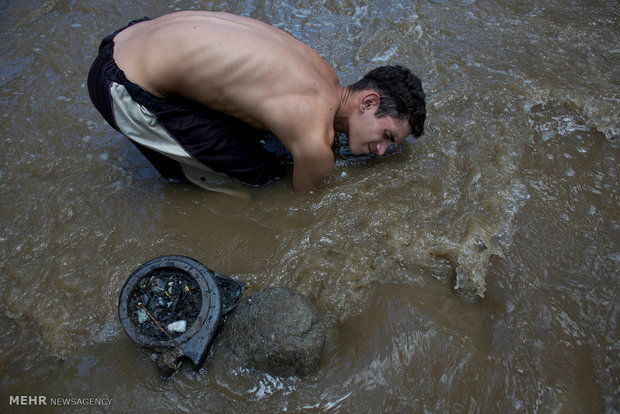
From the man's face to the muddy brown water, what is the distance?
0.89 feet

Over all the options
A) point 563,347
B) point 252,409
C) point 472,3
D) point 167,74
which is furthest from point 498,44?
point 252,409

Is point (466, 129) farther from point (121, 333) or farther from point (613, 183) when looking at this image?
point (121, 333)

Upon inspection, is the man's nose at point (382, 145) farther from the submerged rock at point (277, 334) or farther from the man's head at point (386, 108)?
the submerged rock at point (277, 334)

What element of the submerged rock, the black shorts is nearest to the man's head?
the black shorts

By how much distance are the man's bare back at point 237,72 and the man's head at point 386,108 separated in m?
0.35

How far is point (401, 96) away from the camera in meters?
2.64

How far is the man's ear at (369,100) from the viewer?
2707 mm

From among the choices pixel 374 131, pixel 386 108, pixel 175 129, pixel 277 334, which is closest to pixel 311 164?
pixel 374 131

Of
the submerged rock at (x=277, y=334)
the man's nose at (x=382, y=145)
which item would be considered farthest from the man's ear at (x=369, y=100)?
the submerged rock at (x=277, y=334)

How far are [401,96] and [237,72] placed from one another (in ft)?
3.64

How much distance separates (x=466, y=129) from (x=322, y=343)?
7.07 feet

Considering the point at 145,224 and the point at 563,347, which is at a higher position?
the point at 145,224

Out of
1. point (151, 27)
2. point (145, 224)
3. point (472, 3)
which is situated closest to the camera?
point (151, 27)

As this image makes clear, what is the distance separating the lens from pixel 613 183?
110 inches
